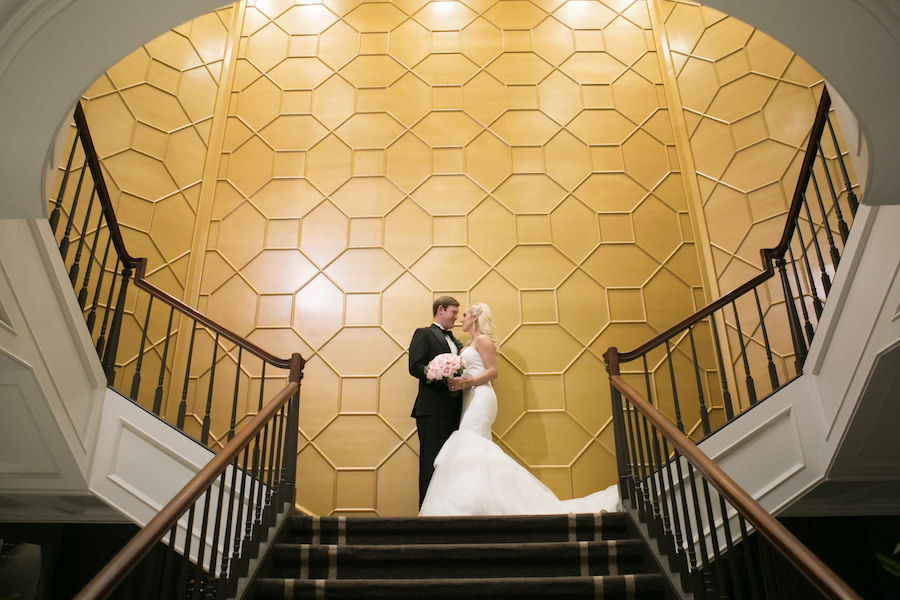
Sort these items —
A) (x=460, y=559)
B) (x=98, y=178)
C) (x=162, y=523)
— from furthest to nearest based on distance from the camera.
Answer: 1. (x=98, y=178)
2. (x=460, y=559)
3. (x=162, y=523)

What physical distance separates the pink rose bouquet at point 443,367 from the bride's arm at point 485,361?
0.48 ft

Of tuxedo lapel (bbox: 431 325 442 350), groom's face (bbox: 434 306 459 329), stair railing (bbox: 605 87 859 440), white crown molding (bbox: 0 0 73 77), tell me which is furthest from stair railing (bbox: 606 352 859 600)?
white crown molding (bbox: 0 0 73 77)

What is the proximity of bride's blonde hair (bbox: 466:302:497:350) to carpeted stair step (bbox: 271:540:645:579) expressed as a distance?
7.60 ft

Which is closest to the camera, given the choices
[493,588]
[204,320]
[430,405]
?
[493,588]

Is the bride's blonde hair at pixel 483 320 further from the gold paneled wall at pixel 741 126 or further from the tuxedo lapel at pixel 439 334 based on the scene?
the gold paneled wall at pixel 741 126

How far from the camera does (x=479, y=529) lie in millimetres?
3670

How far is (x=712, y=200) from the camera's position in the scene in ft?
20.8

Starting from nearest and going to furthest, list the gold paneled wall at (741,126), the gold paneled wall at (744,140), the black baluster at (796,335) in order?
1. the black baluster at (796,335)
2. the gold paneled wall at (744,140)
3. the gold paneled wall at (741,126)

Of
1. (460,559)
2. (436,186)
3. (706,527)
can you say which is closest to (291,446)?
(460,559)

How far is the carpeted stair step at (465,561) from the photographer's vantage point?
10.9ft

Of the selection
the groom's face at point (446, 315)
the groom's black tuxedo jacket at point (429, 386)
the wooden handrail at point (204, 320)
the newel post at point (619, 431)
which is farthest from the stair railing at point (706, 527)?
the wooden handrail at point (204, 320)

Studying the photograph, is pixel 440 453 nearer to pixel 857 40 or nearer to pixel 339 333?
pixel 339 333

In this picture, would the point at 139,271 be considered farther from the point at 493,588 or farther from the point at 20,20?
the point at 493,588

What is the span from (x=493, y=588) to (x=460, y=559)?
0.33m
